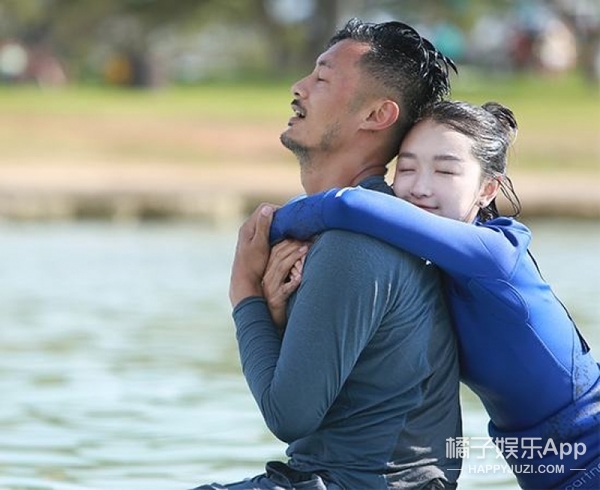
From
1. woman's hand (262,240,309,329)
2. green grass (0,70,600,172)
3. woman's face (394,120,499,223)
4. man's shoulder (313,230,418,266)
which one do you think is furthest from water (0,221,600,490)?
green grass (0,70,600,172)

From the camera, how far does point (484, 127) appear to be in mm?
4215

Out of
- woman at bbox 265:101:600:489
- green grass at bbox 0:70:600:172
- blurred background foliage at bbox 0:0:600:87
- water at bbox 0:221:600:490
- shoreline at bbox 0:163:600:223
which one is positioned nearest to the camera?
woman at bbox 265:101:600:489

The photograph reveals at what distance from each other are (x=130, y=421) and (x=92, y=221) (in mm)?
11047

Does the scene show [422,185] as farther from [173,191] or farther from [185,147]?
[185,147]

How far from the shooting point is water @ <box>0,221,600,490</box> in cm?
633

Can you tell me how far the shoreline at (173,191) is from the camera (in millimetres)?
18578

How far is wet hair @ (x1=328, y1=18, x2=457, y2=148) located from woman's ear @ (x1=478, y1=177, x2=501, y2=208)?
0.23 m

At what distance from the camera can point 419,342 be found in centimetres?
399

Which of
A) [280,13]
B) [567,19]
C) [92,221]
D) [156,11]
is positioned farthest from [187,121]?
[280,13]

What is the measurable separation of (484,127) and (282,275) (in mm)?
598

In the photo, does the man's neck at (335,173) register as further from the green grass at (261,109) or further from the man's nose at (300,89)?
the green grass at (261,109)

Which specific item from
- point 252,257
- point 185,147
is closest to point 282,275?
point 252,257

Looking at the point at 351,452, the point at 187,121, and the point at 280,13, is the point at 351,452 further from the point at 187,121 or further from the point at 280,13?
the point at 280,13

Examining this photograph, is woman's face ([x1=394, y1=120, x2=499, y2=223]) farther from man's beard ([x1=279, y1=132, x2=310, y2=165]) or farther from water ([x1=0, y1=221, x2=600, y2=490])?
water ([x1=0, y1=221, x2=600, y2=490])
